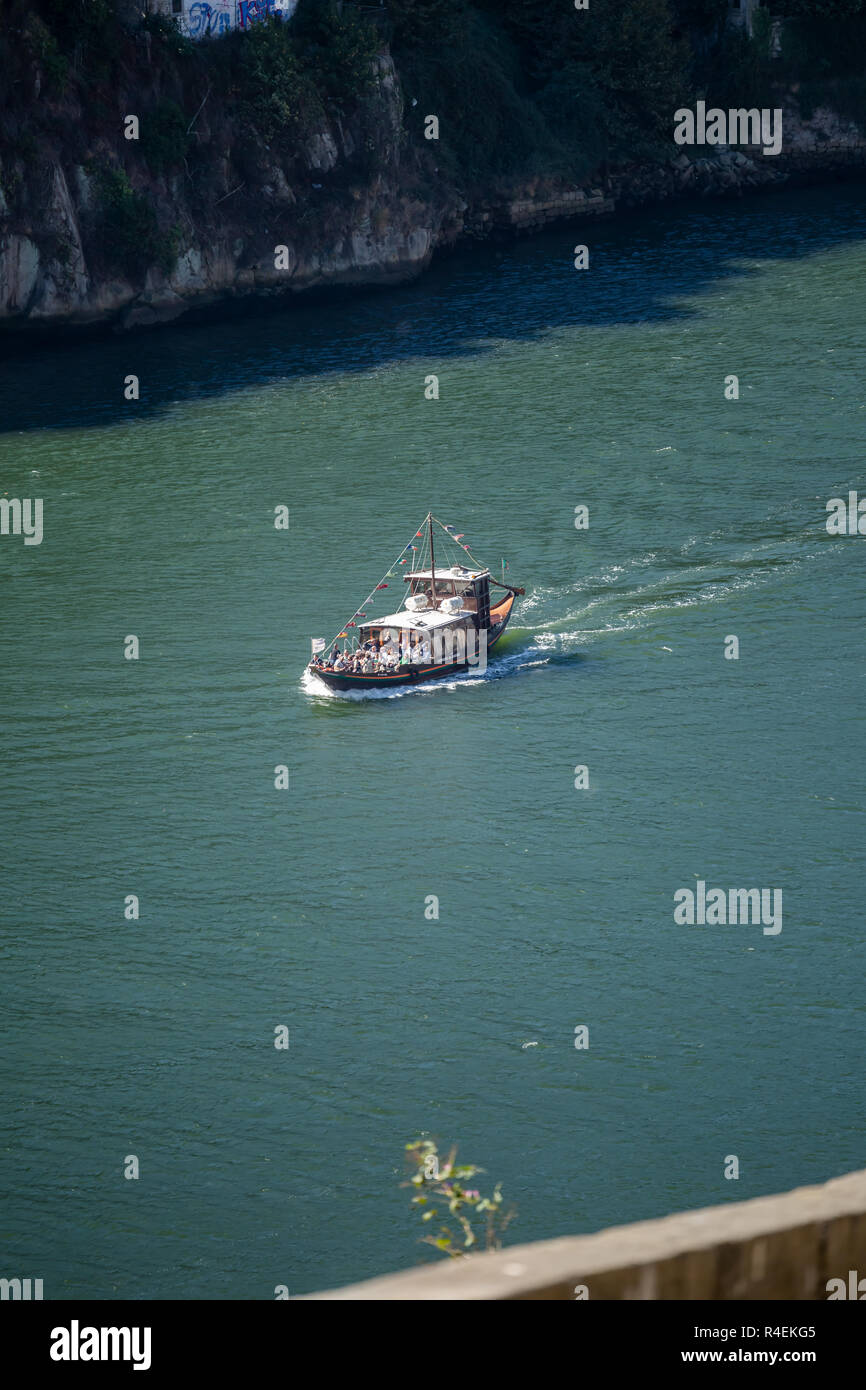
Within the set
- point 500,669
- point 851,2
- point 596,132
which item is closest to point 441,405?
point 500,669

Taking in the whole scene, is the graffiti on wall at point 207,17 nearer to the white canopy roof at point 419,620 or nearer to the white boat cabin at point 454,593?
the white boat cabin at point 454,593

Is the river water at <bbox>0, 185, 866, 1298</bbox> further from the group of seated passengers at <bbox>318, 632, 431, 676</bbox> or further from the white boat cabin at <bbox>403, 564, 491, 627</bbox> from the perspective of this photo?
the white boat cabin at <bbox>403, 564, 491, 627</bbox>

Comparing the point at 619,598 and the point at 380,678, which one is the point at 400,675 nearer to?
the point at 380,678

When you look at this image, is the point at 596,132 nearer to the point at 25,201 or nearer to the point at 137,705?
the point at 25,201

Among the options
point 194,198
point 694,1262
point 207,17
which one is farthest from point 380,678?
point 207,17

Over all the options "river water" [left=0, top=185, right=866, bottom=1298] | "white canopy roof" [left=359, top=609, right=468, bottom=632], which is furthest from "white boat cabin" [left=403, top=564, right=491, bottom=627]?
"river water" [left=0, top=185, right=866, bottom=1298]

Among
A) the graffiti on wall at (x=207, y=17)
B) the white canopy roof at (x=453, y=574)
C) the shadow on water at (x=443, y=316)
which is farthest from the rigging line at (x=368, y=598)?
the graffiti on wall at (x=207, y=17)
